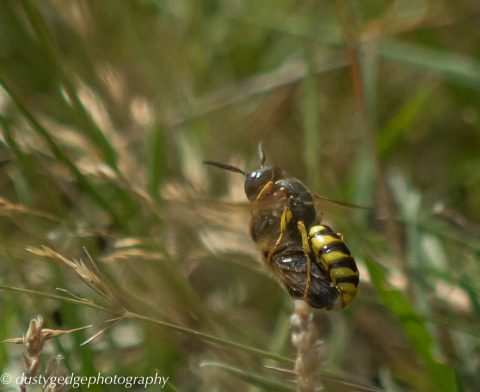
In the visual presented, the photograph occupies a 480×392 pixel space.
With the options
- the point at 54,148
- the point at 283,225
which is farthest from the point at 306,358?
the point at 54,148

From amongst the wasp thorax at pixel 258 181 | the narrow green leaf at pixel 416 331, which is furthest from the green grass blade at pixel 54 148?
the narrow green leaf at pixel 416 331

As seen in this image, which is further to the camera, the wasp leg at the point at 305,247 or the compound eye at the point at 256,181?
the compound eye at the point at 256,181

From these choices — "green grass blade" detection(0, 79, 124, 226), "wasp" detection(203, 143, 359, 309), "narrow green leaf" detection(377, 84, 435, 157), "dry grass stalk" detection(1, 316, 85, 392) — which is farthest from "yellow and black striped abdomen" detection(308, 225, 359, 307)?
"narrow green leaf" detection(377, 84, 435, 157)

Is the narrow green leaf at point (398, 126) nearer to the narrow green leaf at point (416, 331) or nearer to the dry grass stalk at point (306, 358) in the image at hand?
the narrow green leaf at point (416, 331)

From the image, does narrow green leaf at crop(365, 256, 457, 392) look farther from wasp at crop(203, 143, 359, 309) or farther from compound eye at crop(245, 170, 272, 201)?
compound eye at crop(245, 170, 272, 201)

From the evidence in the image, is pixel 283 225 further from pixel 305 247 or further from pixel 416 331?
pixel 416 331

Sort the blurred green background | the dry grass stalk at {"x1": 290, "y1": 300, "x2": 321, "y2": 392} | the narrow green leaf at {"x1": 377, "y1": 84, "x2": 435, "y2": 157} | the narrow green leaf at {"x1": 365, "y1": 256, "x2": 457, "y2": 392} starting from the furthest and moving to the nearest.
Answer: the narrow green leaf at {"x1": 377, "y1": 84, "x2": 435, "y2": 157}, the blurred green background, the narrow green leaf at {"x1": 365, "y1": 256, "x2": 457, "y2": 392}, the dry grass stalk at {"x1": 290, "y1": 300, "x2": 321, "y2": 392}
